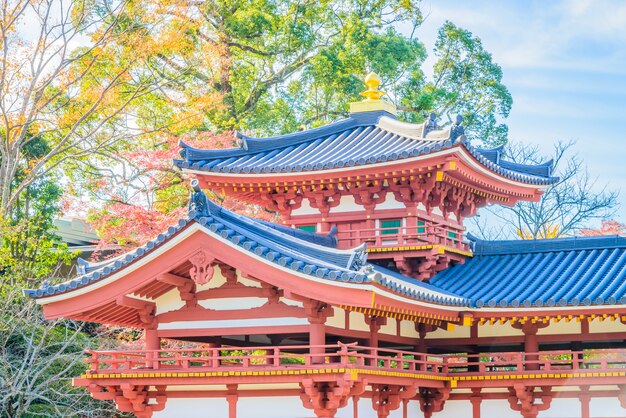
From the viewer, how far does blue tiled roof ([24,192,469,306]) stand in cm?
1458

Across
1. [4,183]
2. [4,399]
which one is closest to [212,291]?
[4,399]

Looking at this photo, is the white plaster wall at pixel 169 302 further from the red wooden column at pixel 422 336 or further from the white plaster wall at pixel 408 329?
the red wooden column at pixel 422 336

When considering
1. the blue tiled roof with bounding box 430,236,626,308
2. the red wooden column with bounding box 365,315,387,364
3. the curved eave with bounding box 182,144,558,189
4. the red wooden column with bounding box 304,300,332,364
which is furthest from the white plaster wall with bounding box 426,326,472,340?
the red wooden column with bounding box 304,300,332,364

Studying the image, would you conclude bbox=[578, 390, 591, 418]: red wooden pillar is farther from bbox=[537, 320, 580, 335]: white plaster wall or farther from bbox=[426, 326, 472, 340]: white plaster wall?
bbox=[426, 326, 472, 340]: white plaster wall

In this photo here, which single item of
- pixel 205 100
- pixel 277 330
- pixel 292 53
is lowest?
pixel 277 330

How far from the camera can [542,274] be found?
19203 mm

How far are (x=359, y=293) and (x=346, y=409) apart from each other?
2.89 metres

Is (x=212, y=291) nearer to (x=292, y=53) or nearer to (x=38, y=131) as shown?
(x=38, y=131)

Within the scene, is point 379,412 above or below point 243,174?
below

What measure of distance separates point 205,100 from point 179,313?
58.8 feet

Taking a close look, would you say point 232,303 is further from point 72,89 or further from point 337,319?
point 72,89

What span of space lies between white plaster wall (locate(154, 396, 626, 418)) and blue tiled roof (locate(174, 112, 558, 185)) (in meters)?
4.70

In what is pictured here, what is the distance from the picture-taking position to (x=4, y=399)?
21062mm

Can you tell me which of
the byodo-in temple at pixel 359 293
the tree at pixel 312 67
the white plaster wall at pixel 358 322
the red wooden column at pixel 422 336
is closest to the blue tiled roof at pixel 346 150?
the byodo-in temple at pixel 359 293
